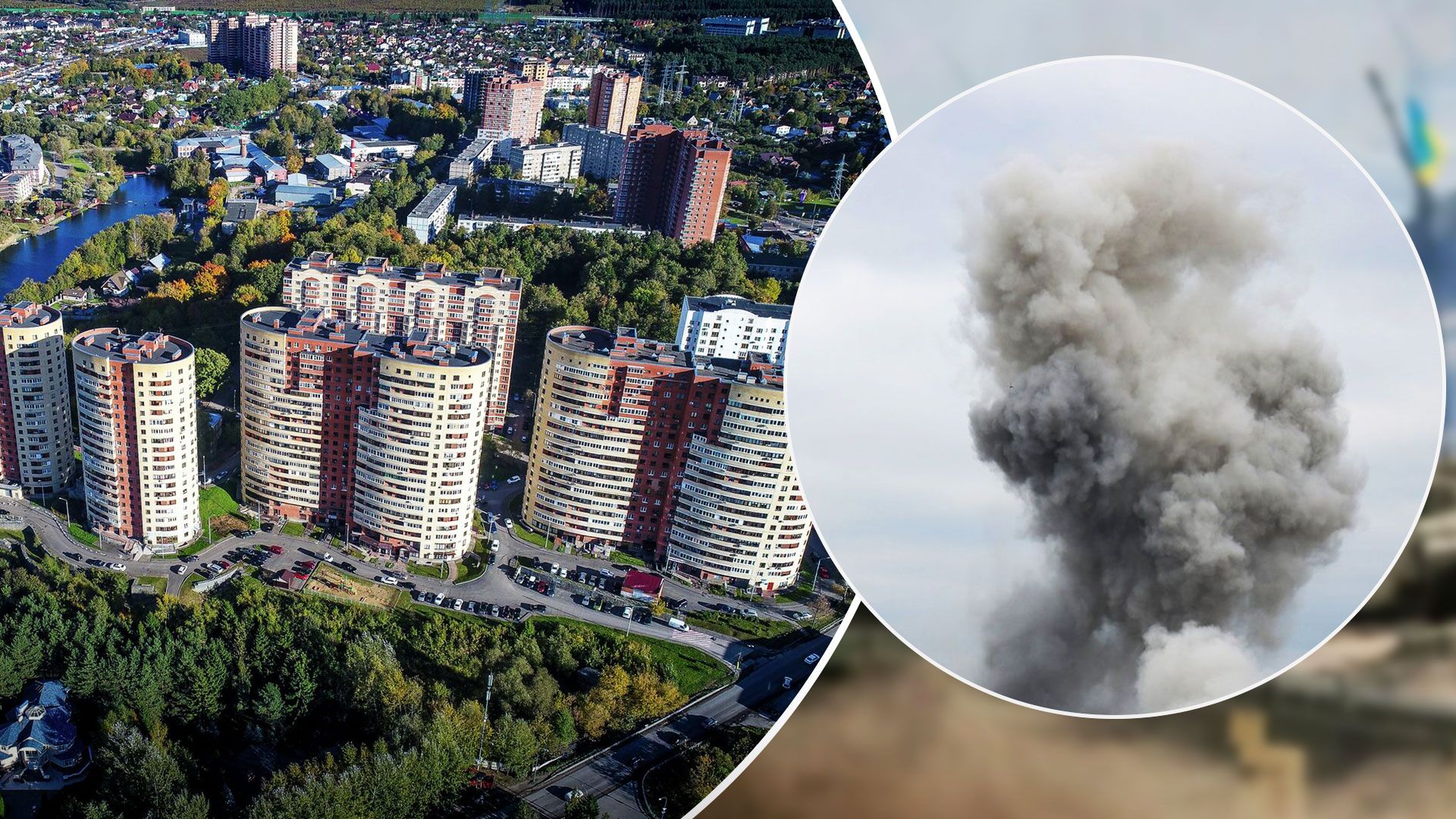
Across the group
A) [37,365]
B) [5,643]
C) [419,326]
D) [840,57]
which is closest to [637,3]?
[840,57]

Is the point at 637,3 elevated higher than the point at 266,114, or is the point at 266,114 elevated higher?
the point at 637,3

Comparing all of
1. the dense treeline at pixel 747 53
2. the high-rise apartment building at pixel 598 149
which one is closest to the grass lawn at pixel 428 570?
the high-rise apartment building at pixel 598 149

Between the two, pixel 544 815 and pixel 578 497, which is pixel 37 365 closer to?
pixel 578 497

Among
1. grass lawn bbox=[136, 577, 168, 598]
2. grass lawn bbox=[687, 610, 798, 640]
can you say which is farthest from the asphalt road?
grass lawn bbox=[136, 577, 168, 598]

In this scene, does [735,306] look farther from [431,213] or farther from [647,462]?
[431,213]

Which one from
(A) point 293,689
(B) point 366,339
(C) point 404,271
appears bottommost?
(A) point 293,689

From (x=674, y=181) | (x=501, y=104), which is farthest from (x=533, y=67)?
(x=674, y=181)

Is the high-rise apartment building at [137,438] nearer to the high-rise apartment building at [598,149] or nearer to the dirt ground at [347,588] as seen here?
the dirt ground at [347,588]
